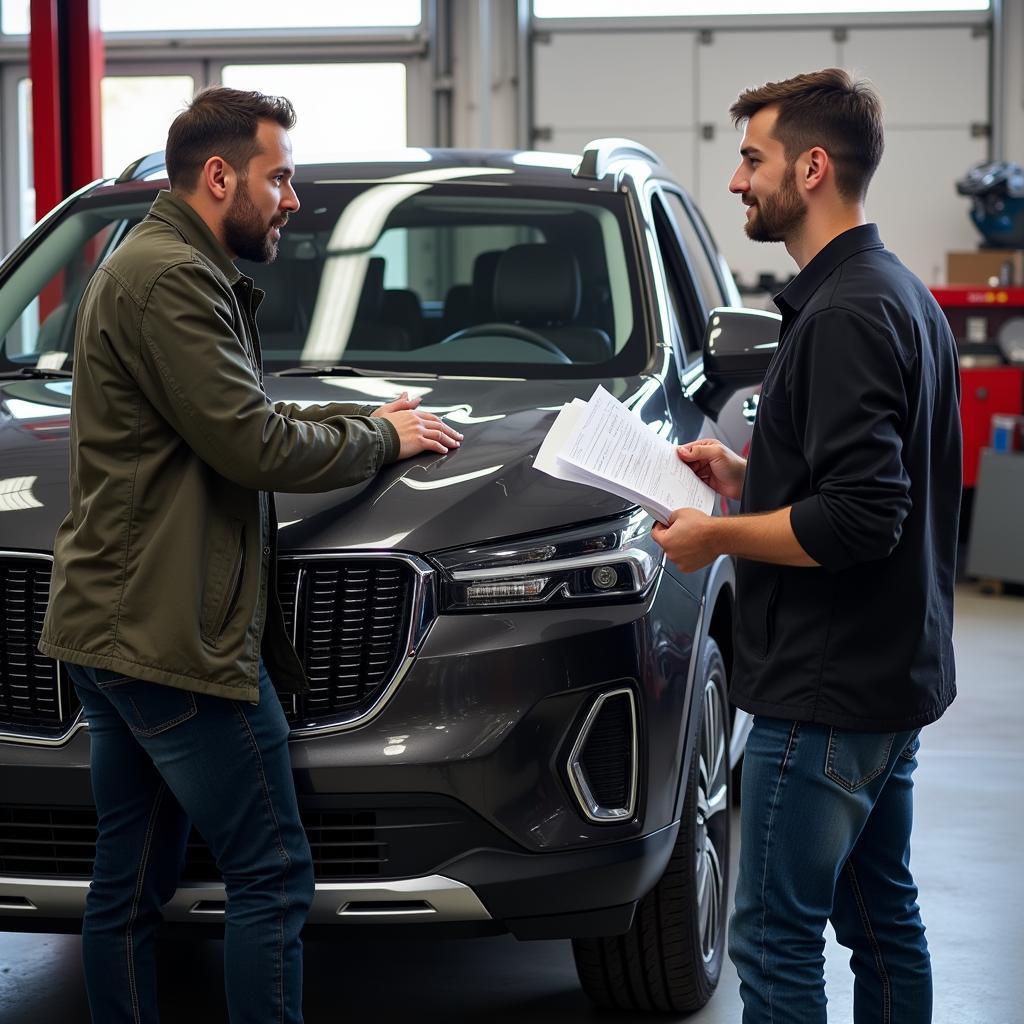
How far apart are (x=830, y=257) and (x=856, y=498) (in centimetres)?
36

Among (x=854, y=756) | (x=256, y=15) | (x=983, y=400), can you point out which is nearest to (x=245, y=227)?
(x=854, y=756)

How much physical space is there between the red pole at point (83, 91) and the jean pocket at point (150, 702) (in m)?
4.67

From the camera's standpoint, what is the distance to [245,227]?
2.46 metres

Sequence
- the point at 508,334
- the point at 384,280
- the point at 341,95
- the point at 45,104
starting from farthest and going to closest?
1. the point at 341,95
2. the point at 45,104
3. the point at 384,280
4. the point at 508,334

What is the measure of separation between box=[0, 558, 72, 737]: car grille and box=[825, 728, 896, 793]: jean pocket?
4.13 ft

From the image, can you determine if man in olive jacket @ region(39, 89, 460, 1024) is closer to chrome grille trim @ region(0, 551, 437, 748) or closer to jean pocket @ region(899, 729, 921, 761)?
chrome grille trim @ region(0, 551, 437, 748)

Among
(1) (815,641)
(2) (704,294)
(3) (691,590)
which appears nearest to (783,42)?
(2) (704,294)

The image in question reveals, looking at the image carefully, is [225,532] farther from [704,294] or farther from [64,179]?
[64,179]

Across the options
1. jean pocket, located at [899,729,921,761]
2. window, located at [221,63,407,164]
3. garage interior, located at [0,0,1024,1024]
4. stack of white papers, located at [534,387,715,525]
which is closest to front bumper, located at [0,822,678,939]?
jean pocket, located at [899,729,921,761]

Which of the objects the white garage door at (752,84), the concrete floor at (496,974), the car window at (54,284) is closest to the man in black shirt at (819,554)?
the concrete floor at (496,974)

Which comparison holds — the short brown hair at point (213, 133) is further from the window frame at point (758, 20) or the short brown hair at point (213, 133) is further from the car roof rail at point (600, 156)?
the window frame at point (758, 20)

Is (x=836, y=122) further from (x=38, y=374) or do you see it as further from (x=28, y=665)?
(x=38, y=374)

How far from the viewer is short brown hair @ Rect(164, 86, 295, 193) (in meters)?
2.42

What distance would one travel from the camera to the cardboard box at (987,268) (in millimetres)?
10688
